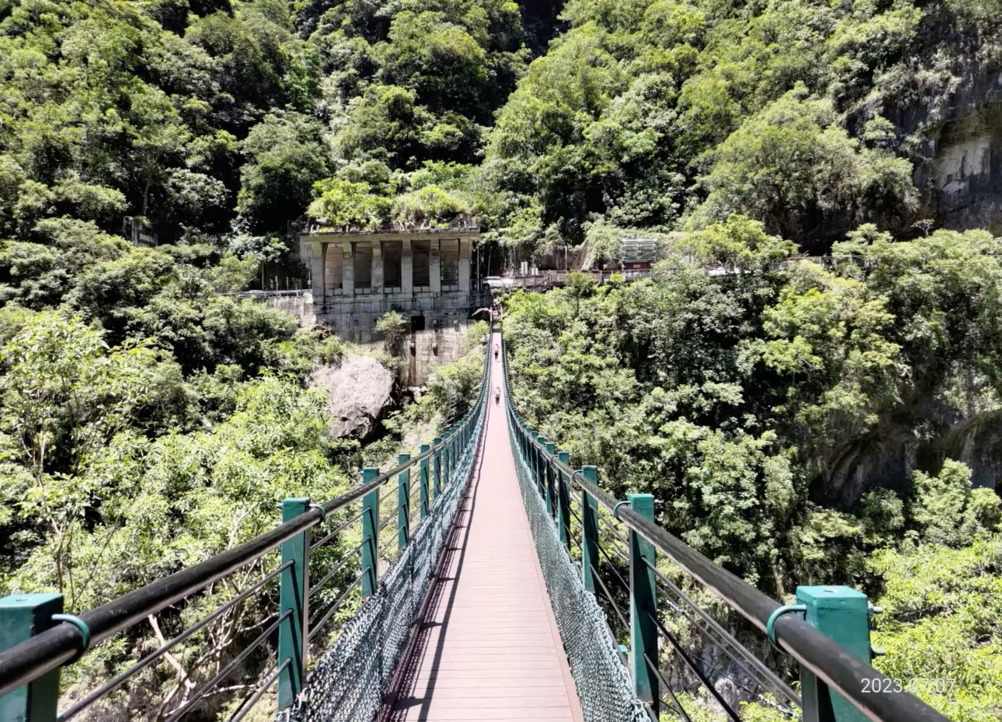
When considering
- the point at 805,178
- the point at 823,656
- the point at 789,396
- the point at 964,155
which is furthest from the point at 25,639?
the point at 964,155

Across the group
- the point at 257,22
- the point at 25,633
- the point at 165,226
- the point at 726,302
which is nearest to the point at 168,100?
the point at 165,226

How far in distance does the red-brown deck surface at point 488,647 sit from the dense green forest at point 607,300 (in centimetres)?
465

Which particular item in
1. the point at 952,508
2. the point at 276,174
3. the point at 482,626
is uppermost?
the point at 276,174

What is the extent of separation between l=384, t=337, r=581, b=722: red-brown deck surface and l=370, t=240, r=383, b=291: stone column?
18.2 meters

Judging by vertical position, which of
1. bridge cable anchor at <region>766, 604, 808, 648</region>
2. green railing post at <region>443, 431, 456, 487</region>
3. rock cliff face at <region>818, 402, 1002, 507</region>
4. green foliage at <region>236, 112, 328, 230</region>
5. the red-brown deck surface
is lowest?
rock cliff face at <region>818, 402, 1002, 507</region>

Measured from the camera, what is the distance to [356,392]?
19.0 m

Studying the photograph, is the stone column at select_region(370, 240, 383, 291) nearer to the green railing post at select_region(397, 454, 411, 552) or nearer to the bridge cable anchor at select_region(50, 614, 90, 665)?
the green railing post at select_region(397, 454, 411, 552)

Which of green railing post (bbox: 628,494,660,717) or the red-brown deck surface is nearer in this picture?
green railing post (bbox: 628,494,660,717)

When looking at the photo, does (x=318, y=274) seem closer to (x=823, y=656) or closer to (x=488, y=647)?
(x=488, y=647)

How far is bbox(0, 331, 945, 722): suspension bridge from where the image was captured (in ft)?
2.72

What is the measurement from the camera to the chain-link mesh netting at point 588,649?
6.29 feet

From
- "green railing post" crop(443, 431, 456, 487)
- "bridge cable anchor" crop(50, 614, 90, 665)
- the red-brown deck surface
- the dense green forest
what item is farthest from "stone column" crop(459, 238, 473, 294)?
"bridge cable anchor" crop(50, 614, 90, 665)

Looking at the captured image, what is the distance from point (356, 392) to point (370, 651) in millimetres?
16933

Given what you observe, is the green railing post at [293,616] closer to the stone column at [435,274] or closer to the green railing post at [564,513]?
the green railing post at [564,513]
